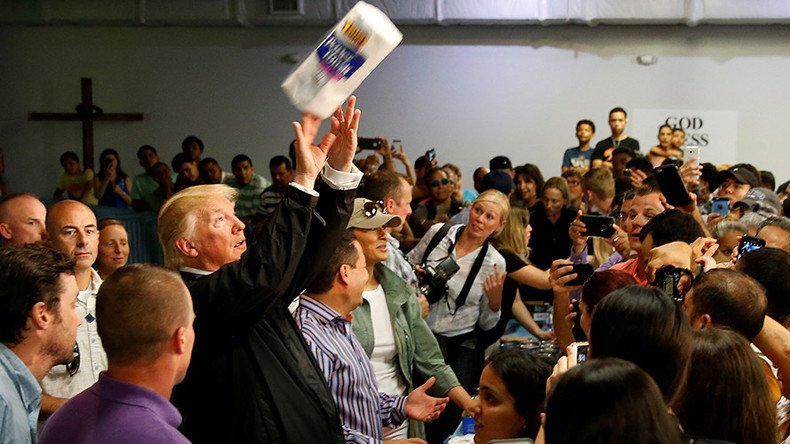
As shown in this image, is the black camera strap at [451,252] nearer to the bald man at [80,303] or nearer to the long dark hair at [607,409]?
the bald man at [80,303]

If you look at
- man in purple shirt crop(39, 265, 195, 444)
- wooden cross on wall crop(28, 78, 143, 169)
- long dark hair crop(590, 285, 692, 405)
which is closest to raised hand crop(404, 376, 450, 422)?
long dark hair crop(590, 285, 692, 405)

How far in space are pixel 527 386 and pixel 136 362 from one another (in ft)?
3.75

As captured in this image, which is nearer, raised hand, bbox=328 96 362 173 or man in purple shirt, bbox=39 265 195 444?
man in purple shirt, bbox=39 265 195 444

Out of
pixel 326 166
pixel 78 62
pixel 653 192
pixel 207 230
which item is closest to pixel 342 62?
pixel 326 166

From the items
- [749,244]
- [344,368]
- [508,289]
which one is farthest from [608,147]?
[344,368]

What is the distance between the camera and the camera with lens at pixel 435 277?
4.51 m

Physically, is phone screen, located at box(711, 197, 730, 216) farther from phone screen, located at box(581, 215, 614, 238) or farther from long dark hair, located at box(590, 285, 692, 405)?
long dark hair, located at box(590, 285, 692, 405)

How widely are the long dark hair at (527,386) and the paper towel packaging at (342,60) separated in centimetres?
89

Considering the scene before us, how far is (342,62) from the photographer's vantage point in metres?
2.16

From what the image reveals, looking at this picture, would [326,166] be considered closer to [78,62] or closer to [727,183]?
[727,183]

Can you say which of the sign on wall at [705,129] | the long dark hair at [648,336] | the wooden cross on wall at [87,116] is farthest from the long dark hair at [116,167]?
the long dark hair at [648,336]

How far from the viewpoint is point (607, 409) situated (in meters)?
1.47

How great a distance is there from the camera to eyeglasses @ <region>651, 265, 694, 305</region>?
270 centimetres

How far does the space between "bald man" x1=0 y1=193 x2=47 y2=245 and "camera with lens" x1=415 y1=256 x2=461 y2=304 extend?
170 centimetres
